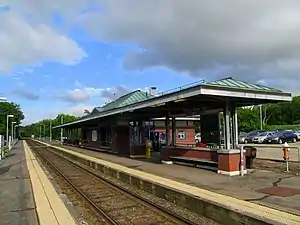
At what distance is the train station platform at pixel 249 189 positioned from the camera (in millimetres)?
8062

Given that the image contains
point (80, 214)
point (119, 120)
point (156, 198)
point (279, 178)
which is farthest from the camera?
point (119, 120)

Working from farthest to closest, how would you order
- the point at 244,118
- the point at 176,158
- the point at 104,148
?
the point at 244,118 → the point at 104,148 → the point at 176,158

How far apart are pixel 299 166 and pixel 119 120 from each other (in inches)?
640

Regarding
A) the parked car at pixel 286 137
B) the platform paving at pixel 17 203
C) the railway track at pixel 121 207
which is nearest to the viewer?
the platform paving at pixel 17 203

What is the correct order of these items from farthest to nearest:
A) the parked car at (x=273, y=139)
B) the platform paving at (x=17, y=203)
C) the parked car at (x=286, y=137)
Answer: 1. the parked car at (x=286, y=137)
2. the parked car at (x=273, y=139)
3. the platform paving at (x=17, y=203)

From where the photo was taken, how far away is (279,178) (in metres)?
13.4

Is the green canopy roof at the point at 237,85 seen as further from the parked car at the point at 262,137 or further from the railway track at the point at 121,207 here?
the parked car at the point at 262,137

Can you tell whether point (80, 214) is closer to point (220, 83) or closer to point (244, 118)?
point (220, 83)

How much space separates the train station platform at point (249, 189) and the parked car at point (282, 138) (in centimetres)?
2952

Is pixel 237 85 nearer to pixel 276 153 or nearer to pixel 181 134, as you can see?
pixel 276 153

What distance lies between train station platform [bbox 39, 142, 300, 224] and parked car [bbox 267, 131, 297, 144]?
29525mm

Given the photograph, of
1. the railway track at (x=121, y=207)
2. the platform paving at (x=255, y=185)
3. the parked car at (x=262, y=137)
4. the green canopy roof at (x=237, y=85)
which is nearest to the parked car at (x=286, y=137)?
the parked car at (x=262, y=137)

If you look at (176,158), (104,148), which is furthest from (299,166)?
(104,148)

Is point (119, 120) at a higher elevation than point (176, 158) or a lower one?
higher
